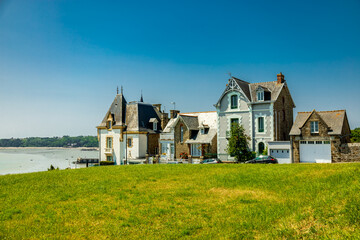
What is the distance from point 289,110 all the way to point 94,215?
33378mm

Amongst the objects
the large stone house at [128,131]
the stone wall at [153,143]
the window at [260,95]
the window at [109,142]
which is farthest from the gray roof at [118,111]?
the window at [260,95]

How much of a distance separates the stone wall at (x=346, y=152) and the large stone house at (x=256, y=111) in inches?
260

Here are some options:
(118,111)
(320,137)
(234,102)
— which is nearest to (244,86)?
(234,102)

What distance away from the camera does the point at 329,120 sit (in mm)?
31578

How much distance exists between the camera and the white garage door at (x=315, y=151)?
3088 cm

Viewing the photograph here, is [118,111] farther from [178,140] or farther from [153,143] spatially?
[178,140]

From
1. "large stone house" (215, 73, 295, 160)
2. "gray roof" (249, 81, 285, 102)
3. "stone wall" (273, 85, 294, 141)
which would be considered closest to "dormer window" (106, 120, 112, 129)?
"large stone house" (215, 73, 295, 160)

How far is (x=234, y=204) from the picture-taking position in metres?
12.7

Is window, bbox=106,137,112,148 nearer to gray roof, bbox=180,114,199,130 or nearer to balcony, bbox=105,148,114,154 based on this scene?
balcony, bbox=105,148,114,154

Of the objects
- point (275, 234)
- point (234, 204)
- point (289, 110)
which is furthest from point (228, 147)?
point (275, 234)

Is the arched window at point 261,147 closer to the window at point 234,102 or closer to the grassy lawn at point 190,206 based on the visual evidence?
the window at point 234,102

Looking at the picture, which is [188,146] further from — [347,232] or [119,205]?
[347,232]

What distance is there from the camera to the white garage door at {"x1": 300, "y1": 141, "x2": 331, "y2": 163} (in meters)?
30.9

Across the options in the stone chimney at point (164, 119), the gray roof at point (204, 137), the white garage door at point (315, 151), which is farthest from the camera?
the stone chimney at point (164, 119)
